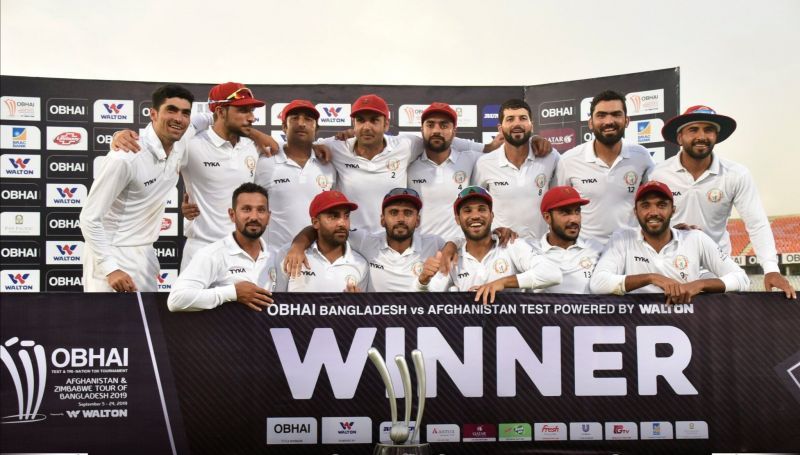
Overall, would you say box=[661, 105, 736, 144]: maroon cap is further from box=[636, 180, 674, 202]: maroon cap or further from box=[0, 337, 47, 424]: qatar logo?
box=[0, 337, 47, 424]: qatar logo

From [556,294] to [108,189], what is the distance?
287 centimetres

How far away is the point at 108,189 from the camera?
17.5ft

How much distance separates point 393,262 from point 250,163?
1.34m

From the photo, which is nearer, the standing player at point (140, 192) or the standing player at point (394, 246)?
the standing player at point (394, 246)

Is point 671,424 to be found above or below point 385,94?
below

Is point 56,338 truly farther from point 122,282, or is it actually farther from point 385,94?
point 385,94

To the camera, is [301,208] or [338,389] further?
[301,208]

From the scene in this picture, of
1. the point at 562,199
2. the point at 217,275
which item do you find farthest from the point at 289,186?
the point at 562,199

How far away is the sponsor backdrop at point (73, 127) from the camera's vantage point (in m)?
7.91

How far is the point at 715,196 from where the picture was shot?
18.6 feet

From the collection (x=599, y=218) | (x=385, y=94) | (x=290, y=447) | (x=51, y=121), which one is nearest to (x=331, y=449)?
(x=290, y=447)

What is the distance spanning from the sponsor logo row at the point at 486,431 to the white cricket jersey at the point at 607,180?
165 centimetres

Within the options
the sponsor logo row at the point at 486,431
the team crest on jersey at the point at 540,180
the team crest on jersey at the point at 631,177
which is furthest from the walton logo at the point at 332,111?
the sponsor logo row at the point at 486,431

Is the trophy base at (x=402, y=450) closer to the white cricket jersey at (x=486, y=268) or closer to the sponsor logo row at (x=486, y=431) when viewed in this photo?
the sponsor logo row at (x=486, y=431)
